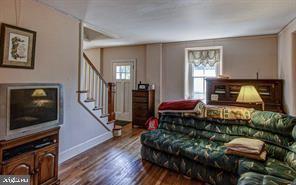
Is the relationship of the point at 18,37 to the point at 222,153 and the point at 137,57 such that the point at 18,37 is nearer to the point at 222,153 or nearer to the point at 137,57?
the point at 222,153

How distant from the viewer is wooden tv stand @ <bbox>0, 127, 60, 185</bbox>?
195 centimetres

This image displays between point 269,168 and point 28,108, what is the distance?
2.76m

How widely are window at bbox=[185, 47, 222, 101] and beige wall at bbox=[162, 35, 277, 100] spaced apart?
162mm

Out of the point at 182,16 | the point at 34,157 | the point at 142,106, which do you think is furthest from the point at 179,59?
the point at 34,157

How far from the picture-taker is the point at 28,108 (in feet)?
7.32

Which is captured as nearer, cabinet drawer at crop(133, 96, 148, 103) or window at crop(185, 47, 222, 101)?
window at crop(185, 47, 222, 101)

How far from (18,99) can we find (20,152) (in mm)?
565

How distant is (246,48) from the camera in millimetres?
4879

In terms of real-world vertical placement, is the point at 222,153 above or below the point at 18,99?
below

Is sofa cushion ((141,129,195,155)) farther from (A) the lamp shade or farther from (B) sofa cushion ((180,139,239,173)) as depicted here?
(A) the lamp shade

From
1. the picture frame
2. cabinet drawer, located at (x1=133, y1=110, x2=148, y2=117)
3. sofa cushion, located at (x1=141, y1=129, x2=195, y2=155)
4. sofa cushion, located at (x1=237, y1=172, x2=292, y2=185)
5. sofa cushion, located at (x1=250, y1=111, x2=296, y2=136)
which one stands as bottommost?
sofa cushion, located at (x1=237, y1=172, x2=292, y2=185)

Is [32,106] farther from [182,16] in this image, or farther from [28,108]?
[182,16]

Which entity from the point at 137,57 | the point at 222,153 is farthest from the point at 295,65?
the point at 137,57

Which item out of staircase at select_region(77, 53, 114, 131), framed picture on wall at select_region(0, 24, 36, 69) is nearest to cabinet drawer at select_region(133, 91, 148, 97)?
staircase at select_region(77, 53, 114, 131)
